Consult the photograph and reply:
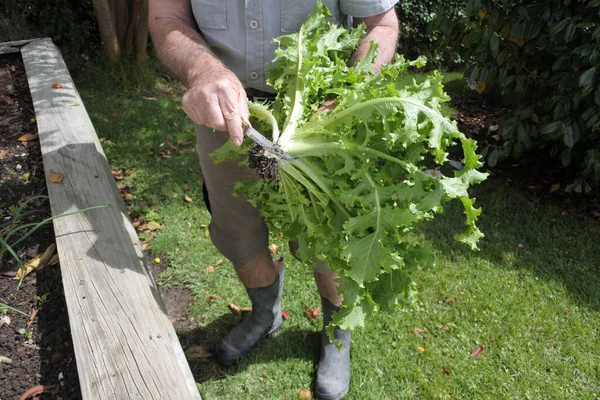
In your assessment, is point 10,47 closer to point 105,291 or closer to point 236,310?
point 236,310

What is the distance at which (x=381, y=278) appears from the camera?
2.11m

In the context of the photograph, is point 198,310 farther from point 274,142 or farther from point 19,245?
point 274,142

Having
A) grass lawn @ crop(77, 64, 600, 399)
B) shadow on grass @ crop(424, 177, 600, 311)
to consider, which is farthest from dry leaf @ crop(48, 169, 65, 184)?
shadow on grass @ crop(424, 177, 600, 311)

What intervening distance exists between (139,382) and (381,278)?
3.43 feet

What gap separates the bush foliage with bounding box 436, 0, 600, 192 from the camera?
13.8ft

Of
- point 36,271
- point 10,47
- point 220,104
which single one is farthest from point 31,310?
point 10,47

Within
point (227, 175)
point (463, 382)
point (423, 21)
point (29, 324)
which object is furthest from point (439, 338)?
point (423, 21)

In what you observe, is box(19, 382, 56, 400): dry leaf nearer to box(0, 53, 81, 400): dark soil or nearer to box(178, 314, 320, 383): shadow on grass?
box(0, 53, 81, 400): dark soil

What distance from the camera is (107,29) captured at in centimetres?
698

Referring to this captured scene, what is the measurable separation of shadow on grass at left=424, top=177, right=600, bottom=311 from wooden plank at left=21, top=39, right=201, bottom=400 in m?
2.59

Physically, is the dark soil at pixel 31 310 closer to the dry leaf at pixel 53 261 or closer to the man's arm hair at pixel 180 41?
the dry leaf at pixel 53 261

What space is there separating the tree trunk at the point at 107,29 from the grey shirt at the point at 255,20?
16.5 ft

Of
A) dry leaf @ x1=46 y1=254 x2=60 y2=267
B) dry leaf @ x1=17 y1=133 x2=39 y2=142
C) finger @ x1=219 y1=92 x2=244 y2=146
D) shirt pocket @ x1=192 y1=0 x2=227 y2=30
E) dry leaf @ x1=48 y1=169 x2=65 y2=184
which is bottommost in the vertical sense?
dry leaf @ x1=17 y1=133 x2=39 y2=142

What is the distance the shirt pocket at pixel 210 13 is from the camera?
8.06ft
